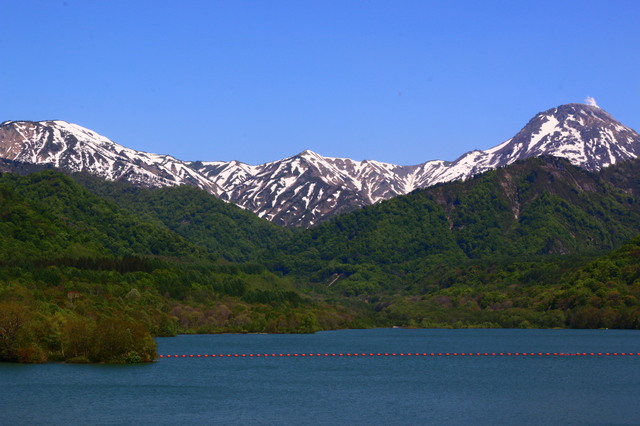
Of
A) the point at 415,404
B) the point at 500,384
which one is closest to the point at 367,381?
the point at 500,384

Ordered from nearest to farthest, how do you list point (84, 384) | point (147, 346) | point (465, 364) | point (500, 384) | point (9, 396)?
point (9, 396) < point (84, 384) < point (500, 384) < point (147, 346) < point (465, 364)

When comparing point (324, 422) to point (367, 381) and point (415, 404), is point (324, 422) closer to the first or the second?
point (415, 404)

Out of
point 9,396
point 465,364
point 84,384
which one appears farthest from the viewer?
point 465,364

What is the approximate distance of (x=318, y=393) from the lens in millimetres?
135375

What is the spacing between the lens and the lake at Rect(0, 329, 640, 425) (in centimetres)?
10875

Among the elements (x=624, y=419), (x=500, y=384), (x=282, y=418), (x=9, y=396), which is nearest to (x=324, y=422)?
(x=282, y=418)

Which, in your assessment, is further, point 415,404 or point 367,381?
point 367,381

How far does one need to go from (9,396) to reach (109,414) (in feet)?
61.6

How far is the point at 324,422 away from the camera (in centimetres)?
10600

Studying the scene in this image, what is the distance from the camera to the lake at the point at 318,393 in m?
109

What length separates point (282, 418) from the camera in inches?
4289

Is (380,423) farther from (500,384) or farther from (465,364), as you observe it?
(465,364)

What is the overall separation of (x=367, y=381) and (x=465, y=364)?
141 feet

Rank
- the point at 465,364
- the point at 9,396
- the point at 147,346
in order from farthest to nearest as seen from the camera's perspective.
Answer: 1. the point at 465,364
2. the point at 147,346
3. the point at 9,396
